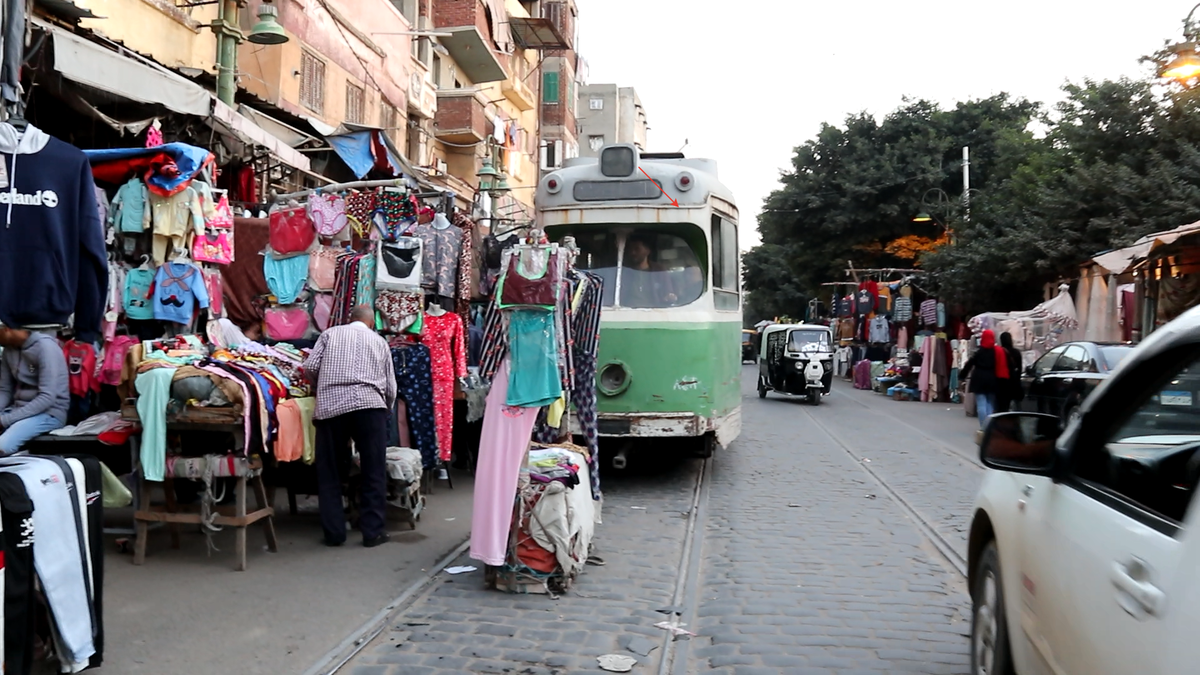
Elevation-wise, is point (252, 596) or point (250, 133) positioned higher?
point (250, 133)

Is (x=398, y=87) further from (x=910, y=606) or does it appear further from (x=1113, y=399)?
(x=1113, y=399)

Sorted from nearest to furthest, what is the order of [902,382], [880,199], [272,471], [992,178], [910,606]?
[910,606] → [272,471] → [902,382] → [992,178] → [880,199]

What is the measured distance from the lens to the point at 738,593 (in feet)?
21.3

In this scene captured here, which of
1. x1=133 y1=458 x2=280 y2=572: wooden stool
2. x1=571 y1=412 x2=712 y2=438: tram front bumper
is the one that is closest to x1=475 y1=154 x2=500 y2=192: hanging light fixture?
x1=571 y1=412 x2=712 y2=438: tram front bumper

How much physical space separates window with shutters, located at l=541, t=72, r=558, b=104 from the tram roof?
3594 centimetres

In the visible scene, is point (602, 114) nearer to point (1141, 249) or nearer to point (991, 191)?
point (991, 191)

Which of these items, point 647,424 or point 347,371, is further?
point 647,424

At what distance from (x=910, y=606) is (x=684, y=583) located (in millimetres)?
1488

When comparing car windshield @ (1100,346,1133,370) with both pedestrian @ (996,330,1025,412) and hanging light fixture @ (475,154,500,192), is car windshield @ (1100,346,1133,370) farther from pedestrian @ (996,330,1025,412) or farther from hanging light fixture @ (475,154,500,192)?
hanging light fixture @ (475,154,500,192)

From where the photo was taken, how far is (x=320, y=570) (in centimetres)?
682

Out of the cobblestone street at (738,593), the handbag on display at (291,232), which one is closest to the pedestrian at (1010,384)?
the cobblestone street at (738,593)

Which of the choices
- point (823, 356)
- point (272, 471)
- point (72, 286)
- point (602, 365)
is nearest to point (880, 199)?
point (823, 356)

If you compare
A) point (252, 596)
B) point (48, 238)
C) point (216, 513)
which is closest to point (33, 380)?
point (216, 513)

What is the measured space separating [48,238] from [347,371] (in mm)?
2831
